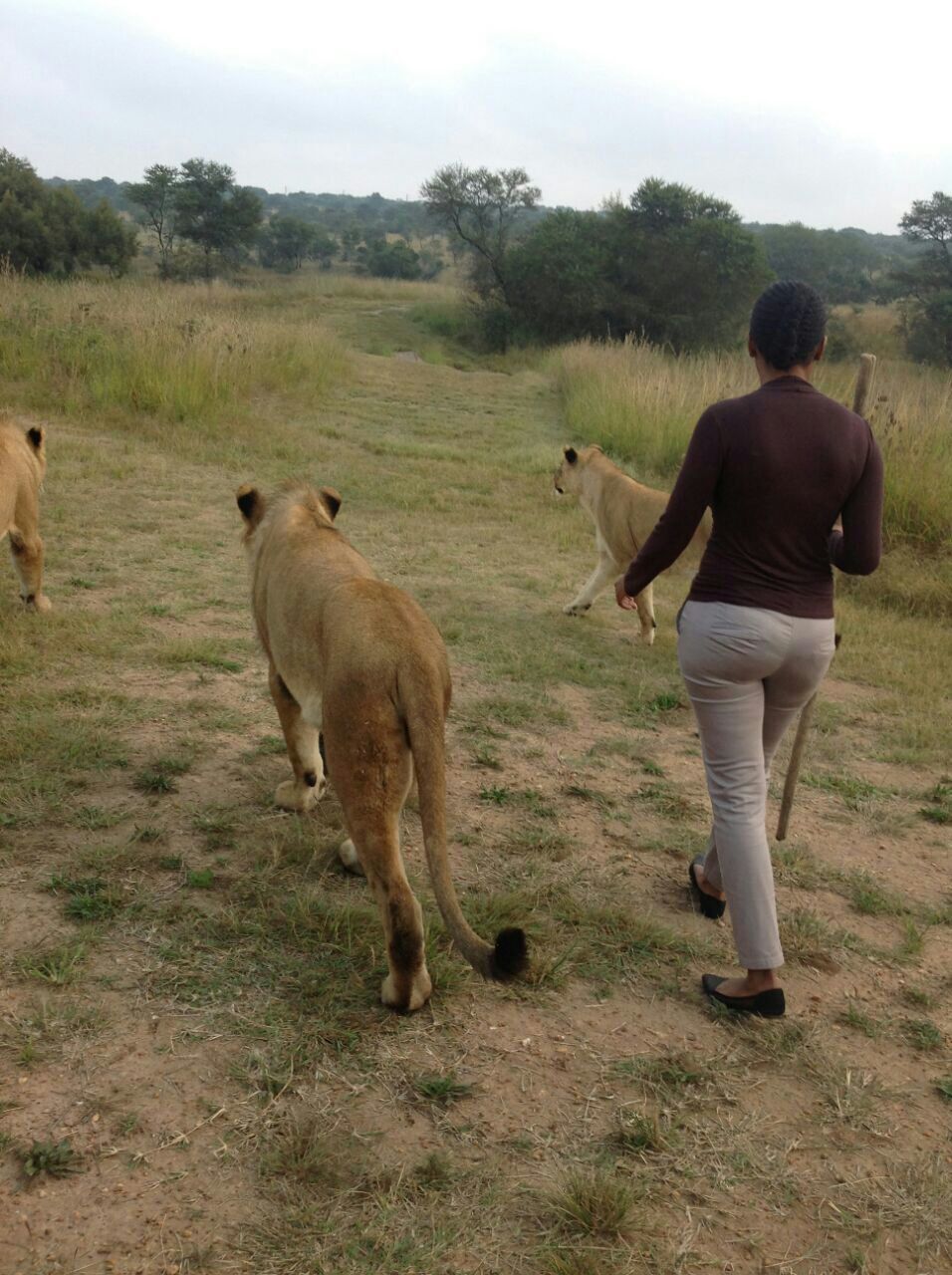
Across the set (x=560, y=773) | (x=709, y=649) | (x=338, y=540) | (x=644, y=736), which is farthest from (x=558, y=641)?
(x=709, y=649)

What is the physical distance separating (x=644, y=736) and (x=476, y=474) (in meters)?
7.21

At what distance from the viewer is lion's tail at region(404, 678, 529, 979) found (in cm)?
279

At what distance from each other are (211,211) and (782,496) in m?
38.4

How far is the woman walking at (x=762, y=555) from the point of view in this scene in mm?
3006

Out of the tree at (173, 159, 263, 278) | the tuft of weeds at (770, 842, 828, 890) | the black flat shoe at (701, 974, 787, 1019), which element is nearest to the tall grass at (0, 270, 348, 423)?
the tuft of weeds at (770, 842, 828, 890)

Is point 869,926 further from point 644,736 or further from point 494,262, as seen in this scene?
point 494,262

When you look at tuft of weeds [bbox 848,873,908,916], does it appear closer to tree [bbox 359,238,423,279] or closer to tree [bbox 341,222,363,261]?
tree [bbox 359,238,423,279]

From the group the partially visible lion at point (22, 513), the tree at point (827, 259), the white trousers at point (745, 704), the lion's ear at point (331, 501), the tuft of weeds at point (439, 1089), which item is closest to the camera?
the tuft of weeds at point (439, 1089)

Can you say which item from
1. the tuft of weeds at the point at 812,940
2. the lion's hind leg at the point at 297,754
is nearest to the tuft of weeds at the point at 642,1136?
the tuft of weeds at the point at 812,940

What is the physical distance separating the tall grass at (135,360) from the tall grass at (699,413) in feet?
15.6

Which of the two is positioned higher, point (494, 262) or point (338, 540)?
point (494, 262)

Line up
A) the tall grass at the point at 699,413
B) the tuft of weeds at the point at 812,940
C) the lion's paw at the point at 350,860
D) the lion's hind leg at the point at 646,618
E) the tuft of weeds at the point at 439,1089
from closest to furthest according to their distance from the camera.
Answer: the tuft of weeds at the point at 439,1089 < the tuft of weeds at the point at 812,940 < the lion's paw at the point at 350,860 < the lion's hind leg at the point at 646,618 < the tall grass at the point at 699,413

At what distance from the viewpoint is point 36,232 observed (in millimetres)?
26953

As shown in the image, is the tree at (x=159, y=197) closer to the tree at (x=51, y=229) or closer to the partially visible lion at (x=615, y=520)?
the tree at (x=51, y=229)
